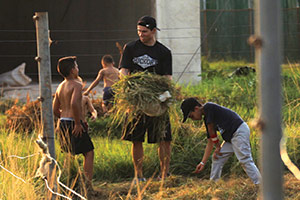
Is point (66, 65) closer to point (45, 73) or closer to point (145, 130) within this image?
point (145, 130)

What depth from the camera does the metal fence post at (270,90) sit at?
1.28m

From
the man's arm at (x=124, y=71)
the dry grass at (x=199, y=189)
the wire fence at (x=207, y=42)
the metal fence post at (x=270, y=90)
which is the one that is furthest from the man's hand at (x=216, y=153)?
the wire fence at (x=207, y=42)

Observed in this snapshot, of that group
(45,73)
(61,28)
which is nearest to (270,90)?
(45,73)

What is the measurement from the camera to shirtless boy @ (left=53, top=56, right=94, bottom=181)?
16.6ft

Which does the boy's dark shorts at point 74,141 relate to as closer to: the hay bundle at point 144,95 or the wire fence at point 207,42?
the hay bundle at point 144,95

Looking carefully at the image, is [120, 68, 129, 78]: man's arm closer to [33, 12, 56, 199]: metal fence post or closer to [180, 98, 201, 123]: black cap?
[180, 98, 201, 123]: black cap

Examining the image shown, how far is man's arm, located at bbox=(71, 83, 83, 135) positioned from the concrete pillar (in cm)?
655

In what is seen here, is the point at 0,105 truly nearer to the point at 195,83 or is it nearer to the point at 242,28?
the point at 195,83

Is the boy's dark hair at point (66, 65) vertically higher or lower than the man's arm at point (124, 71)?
higher

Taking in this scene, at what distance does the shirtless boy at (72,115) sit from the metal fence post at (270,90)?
3806 mm

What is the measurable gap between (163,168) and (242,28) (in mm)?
13923

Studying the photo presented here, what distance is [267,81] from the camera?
4.27ft

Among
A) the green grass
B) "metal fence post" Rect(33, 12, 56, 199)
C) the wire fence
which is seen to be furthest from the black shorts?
the wire fence

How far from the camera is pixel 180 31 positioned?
11.8 metres
